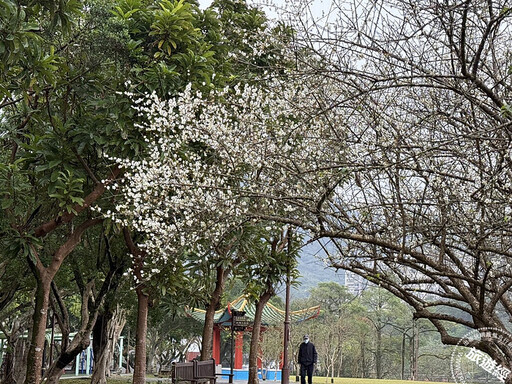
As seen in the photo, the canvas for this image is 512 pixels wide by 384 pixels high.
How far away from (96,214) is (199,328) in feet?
95.7

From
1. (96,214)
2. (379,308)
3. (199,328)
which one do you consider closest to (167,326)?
(199,328)

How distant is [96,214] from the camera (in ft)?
35.2

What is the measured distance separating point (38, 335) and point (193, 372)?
382 cm

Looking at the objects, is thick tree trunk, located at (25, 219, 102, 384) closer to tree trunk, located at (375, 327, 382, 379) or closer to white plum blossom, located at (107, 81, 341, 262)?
white plum blossom, located at (107, 81, 341, 262)

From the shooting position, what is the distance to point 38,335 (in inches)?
405

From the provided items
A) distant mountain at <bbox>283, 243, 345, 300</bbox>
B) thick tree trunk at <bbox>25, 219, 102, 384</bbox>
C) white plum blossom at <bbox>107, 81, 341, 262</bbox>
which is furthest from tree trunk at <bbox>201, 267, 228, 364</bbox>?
white plum blossom at <bbox>107, 81, 341, 262</bbox>

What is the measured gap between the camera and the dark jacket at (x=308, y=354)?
53.9 ft

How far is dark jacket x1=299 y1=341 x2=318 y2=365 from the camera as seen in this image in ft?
53.9

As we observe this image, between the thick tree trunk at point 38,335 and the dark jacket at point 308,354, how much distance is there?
7889 mm

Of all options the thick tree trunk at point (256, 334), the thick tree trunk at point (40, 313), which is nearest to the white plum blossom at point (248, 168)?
the thick tree trunk at point (40, 313)

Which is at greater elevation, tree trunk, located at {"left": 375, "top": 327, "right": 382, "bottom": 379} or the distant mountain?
the distant mountain

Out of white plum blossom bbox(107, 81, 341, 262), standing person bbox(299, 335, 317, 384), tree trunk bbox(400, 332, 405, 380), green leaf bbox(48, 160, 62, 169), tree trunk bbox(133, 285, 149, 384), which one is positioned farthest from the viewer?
tree trunk bbox(400, 332, 405, 380)

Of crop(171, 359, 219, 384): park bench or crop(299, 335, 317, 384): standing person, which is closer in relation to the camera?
crop(171, 359, 219, 384): park bench

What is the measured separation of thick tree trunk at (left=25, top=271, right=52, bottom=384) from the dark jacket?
7889 millimetres
